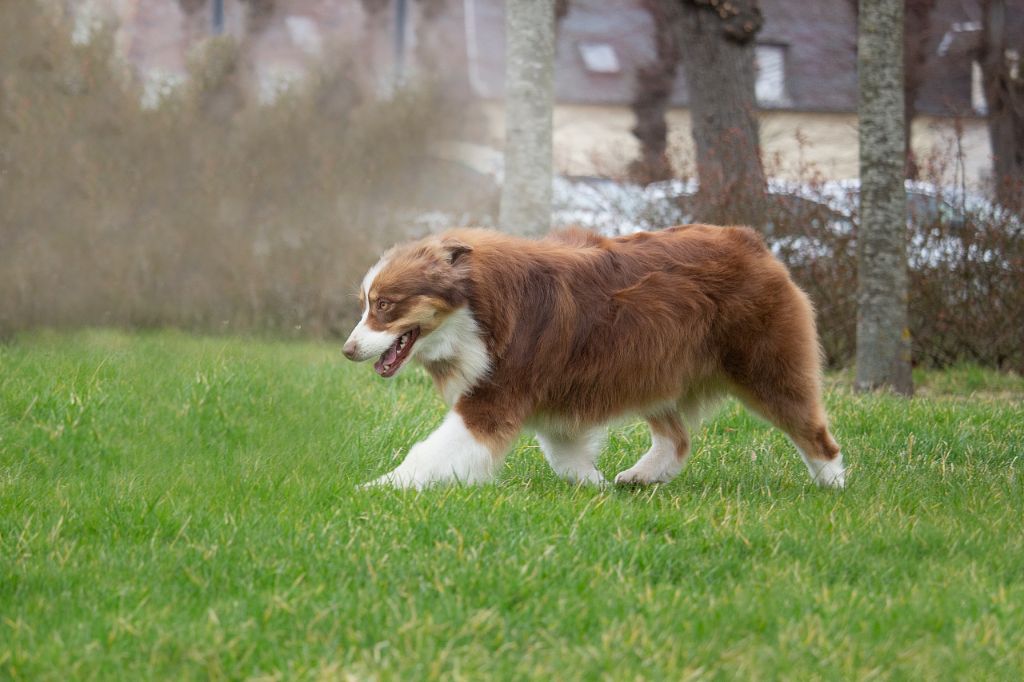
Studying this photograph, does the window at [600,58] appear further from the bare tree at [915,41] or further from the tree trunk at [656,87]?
the bare tree at [915,41]

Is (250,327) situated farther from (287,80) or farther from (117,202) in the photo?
(287,80)

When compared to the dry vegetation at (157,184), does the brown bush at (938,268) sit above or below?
below

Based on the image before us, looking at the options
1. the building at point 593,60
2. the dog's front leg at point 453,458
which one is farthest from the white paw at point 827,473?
the building at point 593,60

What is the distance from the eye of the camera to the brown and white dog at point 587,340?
5.32 m

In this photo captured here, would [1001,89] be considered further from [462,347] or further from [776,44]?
[462,347]

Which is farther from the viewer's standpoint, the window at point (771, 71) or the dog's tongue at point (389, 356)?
the window at point (771, 71)

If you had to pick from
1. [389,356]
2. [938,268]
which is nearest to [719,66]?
[938,268]

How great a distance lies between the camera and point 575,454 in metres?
5.84

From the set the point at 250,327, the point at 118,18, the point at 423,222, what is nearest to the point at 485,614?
the point at 250,327

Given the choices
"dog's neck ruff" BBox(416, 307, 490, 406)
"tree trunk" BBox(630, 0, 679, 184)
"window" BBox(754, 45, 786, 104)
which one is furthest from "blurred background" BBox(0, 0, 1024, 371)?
"window" BBox(754, 45, 786, 104)

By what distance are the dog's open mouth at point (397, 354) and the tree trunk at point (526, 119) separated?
4.66 metres

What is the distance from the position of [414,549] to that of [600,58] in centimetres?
2736

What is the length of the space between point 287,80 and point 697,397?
9.30 feet

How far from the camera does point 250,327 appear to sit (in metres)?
Answer: 6.43
